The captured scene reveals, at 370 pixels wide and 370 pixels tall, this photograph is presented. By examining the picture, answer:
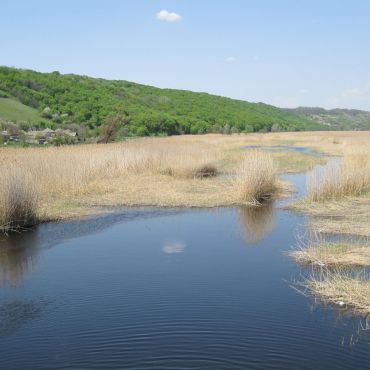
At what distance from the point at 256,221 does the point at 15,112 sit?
32674mm

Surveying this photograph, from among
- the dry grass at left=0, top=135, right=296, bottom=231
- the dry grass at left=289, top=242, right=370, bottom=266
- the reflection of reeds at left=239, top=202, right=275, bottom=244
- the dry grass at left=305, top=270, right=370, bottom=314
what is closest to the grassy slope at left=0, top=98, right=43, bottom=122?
the dry grass at left=0, top=135, right=296, bottom=231

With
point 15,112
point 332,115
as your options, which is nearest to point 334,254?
point 15,112

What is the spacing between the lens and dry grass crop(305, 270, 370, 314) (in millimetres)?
7254

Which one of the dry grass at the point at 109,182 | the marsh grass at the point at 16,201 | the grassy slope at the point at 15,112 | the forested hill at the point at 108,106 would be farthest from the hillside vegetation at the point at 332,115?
the marsh grass at the point at 16,201

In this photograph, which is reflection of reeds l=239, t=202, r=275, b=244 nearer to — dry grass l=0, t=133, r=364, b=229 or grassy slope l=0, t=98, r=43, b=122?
dry grass l=0, t=133, r=364, b=229

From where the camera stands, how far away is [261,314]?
23.0 ft

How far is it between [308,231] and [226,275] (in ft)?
12.7

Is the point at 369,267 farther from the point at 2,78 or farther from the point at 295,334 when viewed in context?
the point at 2,78

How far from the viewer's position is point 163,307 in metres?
7.24

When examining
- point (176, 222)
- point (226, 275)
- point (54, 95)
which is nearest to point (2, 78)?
point (54, 95)

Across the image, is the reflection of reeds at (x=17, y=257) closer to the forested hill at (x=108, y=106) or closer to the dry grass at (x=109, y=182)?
the dry grass at (x=109, y=182)

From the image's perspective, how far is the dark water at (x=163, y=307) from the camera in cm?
588

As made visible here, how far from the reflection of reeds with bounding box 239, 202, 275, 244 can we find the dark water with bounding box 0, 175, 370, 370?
111 mm

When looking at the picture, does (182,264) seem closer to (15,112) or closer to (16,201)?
(16,201)
